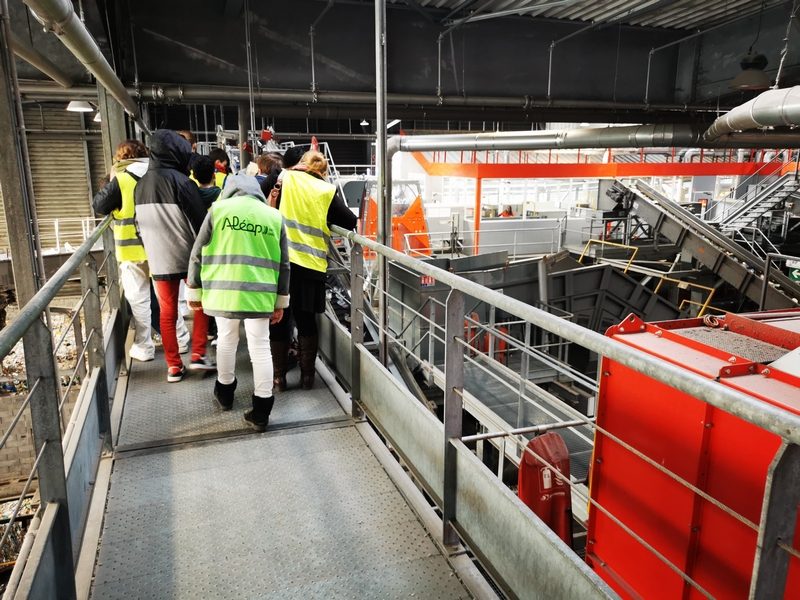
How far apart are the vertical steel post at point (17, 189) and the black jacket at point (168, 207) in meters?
1.54

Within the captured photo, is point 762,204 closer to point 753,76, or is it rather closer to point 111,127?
point 753,76

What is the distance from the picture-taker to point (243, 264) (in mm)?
3225

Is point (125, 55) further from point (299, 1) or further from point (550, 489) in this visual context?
point (550, 489)

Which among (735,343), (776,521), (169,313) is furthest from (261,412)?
(776,521)

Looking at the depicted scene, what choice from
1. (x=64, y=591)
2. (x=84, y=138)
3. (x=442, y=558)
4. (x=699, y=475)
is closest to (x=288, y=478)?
(x=442, y=558)

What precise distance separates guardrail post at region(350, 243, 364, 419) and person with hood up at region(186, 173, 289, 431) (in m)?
0.41

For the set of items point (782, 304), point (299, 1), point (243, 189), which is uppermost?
point (299, 1)

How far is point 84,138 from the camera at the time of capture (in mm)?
15930

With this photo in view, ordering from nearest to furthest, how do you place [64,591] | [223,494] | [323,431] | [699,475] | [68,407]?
[64,591]
[699,475]
[223,494]
[323,431]
[68,407]

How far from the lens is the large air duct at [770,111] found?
19.4 feet

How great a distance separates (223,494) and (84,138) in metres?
16.0

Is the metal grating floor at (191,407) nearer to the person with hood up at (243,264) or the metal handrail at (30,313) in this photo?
the person with hood up at (243,264)

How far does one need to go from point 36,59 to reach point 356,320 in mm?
3133

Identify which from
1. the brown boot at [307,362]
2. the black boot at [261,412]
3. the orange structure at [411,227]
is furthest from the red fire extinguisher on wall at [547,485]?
the orange structure at [411,227]
